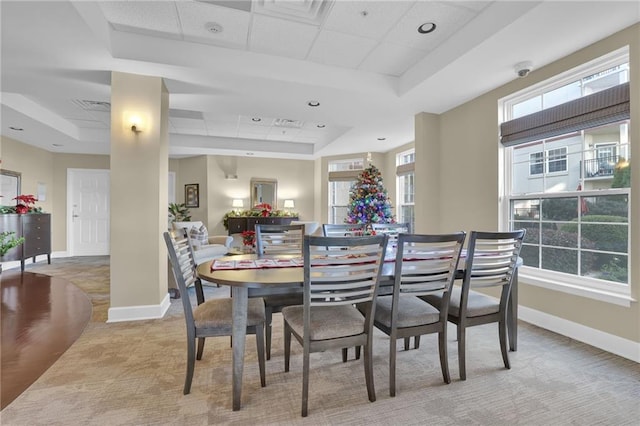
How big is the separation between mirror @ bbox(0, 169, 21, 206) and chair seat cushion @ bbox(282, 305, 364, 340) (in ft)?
23.1

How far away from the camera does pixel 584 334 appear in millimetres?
2635

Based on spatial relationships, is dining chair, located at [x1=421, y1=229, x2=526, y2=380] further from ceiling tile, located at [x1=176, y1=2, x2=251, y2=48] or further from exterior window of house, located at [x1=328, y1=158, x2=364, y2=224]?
exterior window of house, located at [x1=328, y1=158, x2=364, y2=224]

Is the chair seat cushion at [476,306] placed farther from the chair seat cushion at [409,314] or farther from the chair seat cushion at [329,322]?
the chair seat cushion at [329,322]

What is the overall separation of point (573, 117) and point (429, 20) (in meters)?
1.54

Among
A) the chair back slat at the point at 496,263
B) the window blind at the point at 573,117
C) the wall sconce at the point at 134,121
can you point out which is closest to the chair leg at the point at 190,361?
the chair back slat at the point at 496,263

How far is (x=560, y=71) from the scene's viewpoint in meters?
2.93

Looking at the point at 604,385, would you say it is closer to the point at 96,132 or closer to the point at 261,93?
the point at 261,93

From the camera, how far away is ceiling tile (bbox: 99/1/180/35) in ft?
8.21

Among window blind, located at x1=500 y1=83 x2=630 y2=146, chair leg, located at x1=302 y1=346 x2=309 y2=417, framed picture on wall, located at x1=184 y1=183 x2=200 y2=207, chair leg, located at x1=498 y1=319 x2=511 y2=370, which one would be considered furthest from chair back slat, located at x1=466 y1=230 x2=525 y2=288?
framed picture on wall, located at x1=184 y1=183 x2=200 y2=207

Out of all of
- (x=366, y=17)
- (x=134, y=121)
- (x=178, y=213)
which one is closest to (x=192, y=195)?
(x=178, y=213)

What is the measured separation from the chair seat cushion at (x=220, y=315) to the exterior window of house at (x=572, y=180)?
2754mm

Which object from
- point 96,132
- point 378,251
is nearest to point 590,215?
point 378,251

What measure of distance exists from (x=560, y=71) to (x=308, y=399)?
A: 11.7ft

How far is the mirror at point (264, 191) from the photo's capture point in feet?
26.9
